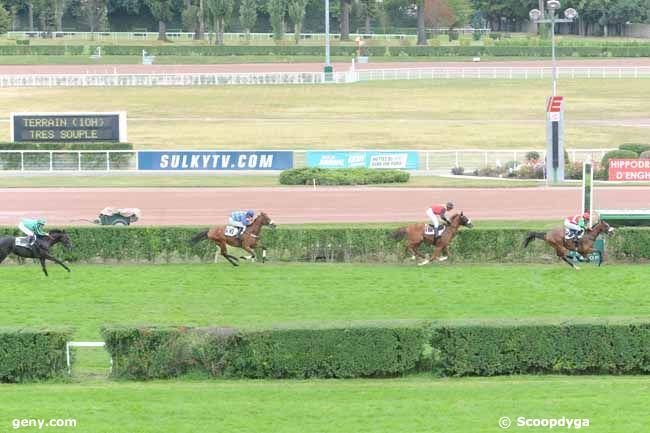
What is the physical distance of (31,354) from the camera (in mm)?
13852

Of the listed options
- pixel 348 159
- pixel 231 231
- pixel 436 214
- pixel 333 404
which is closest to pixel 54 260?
pixel 231 231

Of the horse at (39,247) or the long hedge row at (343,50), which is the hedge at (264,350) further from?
the long hedge row at (343,50)

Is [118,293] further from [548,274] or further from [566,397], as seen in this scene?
[566,397]

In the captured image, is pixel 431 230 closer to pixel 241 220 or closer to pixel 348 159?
pixel 241 220

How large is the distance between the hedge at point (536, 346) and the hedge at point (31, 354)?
13.9ft

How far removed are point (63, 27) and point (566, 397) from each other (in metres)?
91.6

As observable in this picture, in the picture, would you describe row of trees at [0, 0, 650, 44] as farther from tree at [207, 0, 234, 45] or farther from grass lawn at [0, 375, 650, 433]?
grass lawn at [0, 375, 650, 433]

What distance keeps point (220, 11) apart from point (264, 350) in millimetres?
71679

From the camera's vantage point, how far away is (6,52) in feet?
260

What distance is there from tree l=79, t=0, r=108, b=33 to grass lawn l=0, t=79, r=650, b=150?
30711mm

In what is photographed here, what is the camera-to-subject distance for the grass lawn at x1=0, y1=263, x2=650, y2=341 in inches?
701

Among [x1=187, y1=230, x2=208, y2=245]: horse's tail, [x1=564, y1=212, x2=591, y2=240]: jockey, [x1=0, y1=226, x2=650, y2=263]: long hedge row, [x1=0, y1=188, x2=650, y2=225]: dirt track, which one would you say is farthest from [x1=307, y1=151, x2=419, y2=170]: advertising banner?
[x1=564, y1=212, x2=591, y2=240]: jockey

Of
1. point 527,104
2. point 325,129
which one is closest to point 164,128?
point 325,129

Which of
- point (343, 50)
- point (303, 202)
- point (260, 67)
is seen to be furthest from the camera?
point (343, 50)
